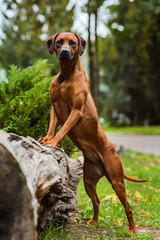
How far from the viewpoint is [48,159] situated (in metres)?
2.37

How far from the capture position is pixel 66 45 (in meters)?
2.62

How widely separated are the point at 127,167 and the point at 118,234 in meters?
4.85

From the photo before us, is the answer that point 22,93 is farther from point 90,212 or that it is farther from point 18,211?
point 18,211

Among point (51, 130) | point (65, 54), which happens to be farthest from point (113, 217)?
point (65, 54)

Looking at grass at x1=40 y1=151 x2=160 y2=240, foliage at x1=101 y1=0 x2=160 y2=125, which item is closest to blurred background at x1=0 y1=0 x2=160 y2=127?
foliage at x1=101 y1=0 x2=160 y2=125

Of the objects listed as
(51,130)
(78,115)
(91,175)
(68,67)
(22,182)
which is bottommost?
(91,175)

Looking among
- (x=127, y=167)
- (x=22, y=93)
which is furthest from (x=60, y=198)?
(x=127, y=167)

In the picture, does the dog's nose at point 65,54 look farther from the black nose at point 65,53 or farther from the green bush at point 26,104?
the green bush at point 26,104

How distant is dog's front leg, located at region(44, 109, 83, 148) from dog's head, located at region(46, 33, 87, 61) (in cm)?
57

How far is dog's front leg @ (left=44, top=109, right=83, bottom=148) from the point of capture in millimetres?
2631

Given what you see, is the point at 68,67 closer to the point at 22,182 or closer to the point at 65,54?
the point at 65,54

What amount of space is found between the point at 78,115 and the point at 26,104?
3.61ft

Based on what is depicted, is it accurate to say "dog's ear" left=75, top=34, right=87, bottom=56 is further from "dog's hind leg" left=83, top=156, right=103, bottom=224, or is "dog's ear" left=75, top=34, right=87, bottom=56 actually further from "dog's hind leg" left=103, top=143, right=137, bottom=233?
"dog's hind leg" left=83, top=156, right=103, bottom=224

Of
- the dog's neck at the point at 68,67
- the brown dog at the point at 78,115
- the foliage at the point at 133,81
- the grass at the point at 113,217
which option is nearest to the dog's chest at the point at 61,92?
the brown dog at the point at 78,115
